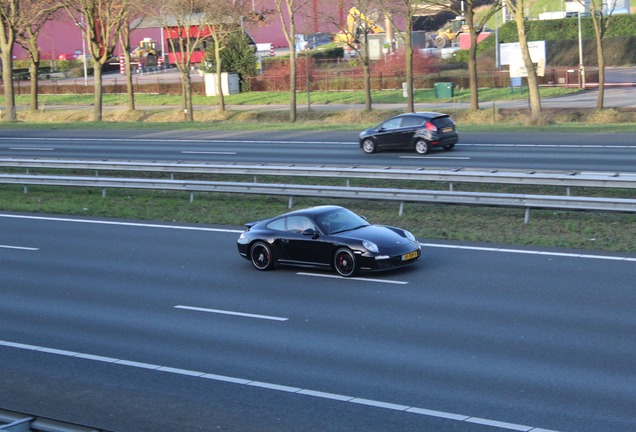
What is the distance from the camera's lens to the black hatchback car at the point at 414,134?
96.0 ft

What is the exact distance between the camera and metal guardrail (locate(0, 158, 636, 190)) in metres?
19.5

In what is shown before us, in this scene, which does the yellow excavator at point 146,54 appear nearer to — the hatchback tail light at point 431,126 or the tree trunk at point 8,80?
the tree trunk at point 8,80

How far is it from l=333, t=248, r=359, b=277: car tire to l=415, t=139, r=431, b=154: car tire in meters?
14.8

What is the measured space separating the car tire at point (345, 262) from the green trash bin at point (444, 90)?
42.1 m

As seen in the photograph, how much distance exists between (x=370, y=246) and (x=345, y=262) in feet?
1.83

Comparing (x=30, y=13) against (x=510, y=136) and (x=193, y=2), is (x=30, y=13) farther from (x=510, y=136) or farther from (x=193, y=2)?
(x=510, y=136)

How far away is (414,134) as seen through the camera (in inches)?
1161

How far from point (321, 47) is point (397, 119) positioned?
64.5 m

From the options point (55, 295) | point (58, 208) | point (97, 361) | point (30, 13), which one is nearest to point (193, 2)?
point (30, 13)

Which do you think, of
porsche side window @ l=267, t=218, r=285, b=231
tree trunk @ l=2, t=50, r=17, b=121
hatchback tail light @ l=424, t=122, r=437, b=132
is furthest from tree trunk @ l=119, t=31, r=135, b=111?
porsche side window @ l=267, t=218, r=285, b=231

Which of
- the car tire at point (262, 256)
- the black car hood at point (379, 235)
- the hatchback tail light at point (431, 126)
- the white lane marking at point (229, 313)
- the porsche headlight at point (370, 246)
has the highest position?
the hatchback tail light at point (431, 126)

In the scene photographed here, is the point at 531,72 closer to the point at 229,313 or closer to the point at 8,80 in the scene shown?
the point at 8,80

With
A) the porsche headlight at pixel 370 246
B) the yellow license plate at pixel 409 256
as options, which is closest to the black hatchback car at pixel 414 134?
the yellow license plate at pixel 409 256

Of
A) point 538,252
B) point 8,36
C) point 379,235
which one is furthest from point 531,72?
point 8,36
